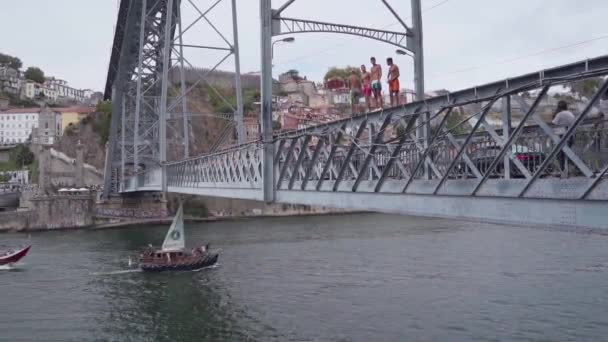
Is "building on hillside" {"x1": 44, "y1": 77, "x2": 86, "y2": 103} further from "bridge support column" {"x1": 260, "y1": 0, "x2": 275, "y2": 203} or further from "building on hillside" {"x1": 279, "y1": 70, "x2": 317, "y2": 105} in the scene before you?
"bridge support column" {"x1": 260, "y1": 0, "x2": 275, "y2": 203}

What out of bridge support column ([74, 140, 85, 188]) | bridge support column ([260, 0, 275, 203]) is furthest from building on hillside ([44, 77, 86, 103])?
bridge support column ([260, 0, 275, 203])

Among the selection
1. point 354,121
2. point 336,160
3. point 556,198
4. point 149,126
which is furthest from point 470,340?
point 149,126

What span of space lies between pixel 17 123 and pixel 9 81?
27.6m

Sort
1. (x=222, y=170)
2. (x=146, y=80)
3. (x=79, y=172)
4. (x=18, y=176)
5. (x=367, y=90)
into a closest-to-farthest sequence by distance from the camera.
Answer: (x=367, y=90) → (x=222, y=170) → (x=146, y=80) → (x=79, y=172) → (x=18, y=176)

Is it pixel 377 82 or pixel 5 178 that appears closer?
pixel 377 82

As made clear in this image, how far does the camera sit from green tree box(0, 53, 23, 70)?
13000 centimetres

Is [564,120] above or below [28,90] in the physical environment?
below

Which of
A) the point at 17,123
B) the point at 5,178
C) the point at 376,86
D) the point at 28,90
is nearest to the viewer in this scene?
the point at 376,86

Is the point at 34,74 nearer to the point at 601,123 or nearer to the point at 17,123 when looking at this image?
the point at 17,123

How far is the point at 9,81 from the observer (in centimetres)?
11888

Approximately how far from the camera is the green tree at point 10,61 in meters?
130

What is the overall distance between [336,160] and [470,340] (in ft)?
18.7

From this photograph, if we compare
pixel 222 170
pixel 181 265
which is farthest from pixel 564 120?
pixel 181 265

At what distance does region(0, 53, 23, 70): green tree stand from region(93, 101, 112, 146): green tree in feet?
218
